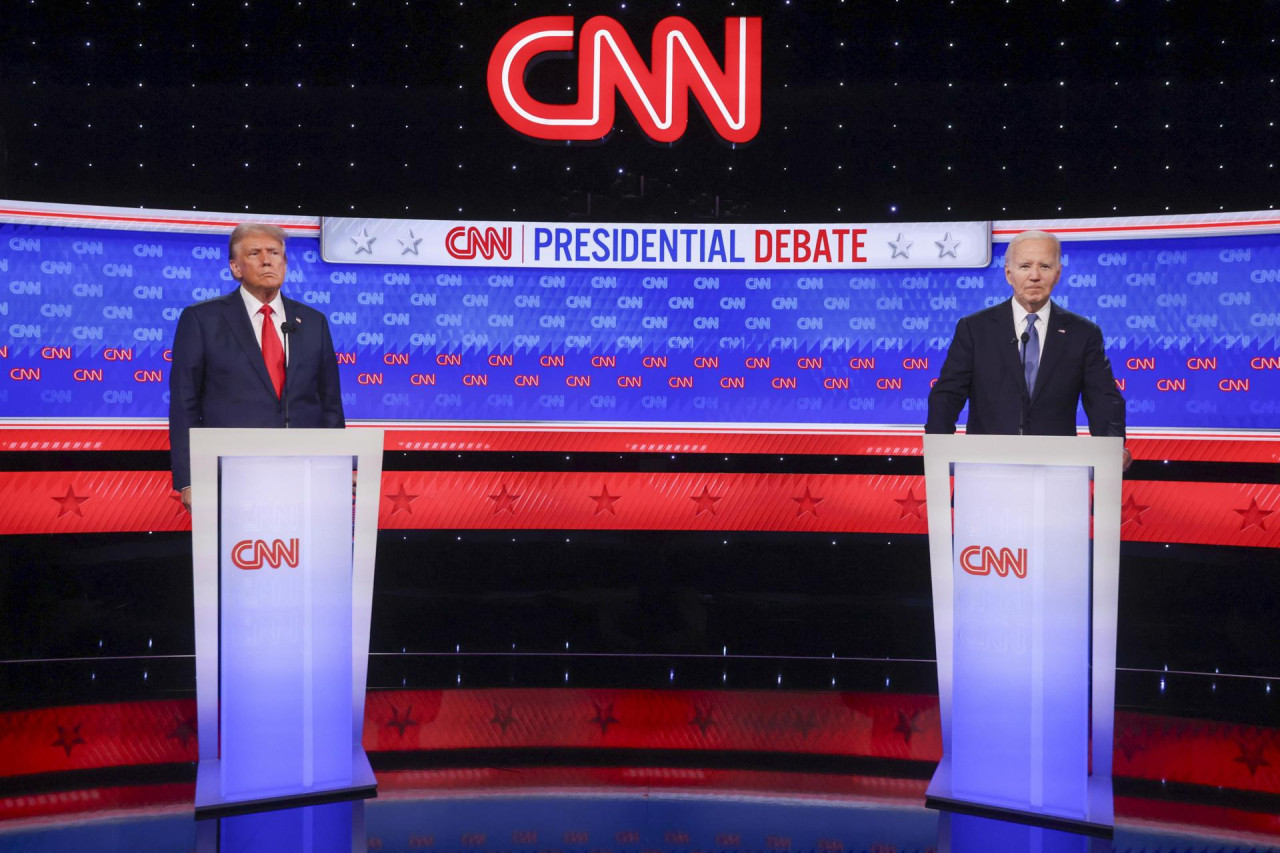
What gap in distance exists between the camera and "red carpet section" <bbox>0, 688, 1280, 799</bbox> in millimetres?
3281

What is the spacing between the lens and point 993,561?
269 centimetres

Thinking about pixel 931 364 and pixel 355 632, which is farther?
pixel 931 364

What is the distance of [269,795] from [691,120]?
365 centimetres

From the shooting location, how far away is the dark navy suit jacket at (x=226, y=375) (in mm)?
3194

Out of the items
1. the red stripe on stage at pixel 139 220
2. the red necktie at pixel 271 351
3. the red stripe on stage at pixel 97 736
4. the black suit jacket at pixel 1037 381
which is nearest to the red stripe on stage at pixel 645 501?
the red stripe on stage at pixel 139 220

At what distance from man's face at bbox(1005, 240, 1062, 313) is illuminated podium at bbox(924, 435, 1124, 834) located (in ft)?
2.59

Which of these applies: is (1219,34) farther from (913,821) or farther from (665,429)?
(913,821)

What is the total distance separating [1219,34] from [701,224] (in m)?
2.52

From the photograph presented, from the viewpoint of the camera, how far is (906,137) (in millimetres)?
4949

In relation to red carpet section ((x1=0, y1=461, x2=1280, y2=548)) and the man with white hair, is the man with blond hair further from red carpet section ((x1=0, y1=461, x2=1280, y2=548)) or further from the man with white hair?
the man with white hair

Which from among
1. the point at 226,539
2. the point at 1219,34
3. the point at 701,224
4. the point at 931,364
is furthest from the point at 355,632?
the point at 1219,34

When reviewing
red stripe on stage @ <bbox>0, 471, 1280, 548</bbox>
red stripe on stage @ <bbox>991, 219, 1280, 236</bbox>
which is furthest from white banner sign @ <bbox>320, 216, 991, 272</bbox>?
red stripe on stage @ <bbox>0, 471, 1280, 548</bbox>

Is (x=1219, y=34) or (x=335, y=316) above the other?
(x=1219, y=34)

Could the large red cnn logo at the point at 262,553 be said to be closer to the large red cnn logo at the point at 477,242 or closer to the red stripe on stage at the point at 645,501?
the red stripe on stage at the point at 645,501
